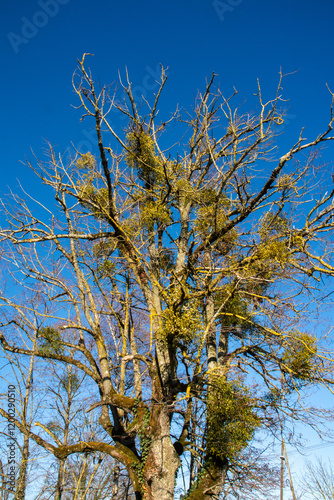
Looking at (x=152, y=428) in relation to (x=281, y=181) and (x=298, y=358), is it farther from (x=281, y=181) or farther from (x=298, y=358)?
(x=281, y=181)

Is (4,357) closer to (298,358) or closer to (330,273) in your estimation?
(298,358)

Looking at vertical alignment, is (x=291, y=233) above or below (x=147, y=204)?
below

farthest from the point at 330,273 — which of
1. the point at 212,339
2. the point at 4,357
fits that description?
the point at 4,357

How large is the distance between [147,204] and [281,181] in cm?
290

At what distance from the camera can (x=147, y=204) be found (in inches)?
316

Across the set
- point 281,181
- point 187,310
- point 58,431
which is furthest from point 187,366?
point 58,431

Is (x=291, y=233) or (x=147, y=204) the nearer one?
(x=291, y=233)

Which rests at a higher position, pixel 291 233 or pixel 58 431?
pixel 291 233

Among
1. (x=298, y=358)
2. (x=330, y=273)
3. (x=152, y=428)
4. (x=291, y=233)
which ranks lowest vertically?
(x=152, y=428)

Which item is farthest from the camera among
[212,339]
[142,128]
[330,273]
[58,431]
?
[58,431]

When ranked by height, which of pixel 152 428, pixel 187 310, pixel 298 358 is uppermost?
pixel 187 310

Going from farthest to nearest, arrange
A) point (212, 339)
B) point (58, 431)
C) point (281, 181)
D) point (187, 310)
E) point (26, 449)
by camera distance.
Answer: point (58, 431) < point (26, 449) < point (212, 339) < point (281, 181) < point (187, 310)

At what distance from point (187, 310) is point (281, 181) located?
10.8 ft

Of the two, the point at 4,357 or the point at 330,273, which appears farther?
the point at 4,357
